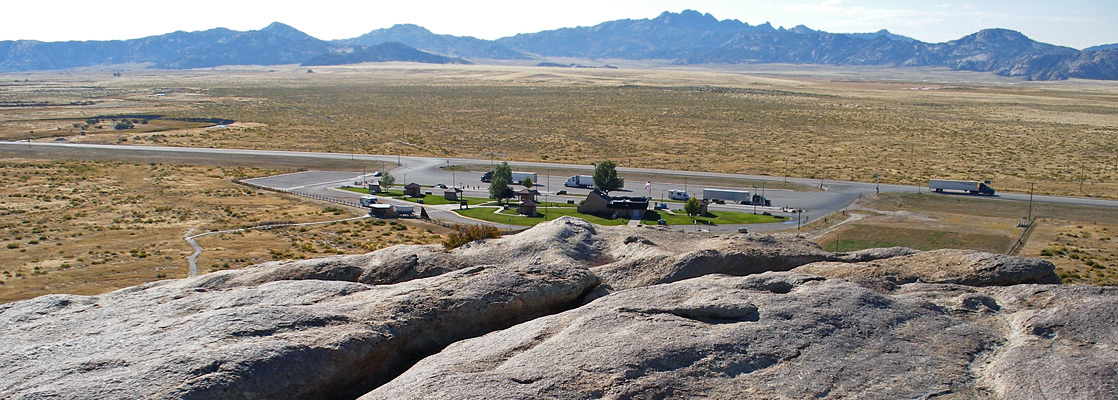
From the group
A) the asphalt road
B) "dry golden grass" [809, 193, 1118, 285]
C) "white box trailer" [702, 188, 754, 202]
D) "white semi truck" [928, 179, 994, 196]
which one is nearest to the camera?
"dry golden grass" [809, 193, 1118, 285]

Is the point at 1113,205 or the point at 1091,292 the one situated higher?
the point at 1091,292

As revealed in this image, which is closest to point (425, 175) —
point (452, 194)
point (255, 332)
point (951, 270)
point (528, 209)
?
point (452, 194)

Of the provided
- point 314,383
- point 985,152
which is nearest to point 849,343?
point 314,383

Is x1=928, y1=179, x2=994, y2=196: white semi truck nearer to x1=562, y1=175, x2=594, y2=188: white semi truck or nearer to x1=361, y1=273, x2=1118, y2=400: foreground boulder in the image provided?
x1=562, y1=175, x2=594, y2=188: white semi truck

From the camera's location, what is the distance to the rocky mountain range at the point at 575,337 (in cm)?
1497

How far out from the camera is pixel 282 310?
18.4 meters

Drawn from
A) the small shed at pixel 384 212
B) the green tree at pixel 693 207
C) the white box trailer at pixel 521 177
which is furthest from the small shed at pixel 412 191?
the green tree at pixel 693 207

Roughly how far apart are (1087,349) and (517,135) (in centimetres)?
14433

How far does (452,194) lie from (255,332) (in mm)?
74070

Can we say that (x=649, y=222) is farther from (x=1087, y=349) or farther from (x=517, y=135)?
(x=517, y=135)

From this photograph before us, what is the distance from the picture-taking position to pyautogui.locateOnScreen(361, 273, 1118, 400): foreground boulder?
14.8 metres

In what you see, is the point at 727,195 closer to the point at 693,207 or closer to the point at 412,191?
the point at 693,207

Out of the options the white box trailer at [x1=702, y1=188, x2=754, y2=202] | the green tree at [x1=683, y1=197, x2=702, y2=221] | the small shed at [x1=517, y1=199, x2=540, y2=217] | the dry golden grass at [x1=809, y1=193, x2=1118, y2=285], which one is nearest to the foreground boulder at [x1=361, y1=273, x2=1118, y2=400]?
the dry golden grass at [x1=809, y1=193, x2=1118, y2=285]

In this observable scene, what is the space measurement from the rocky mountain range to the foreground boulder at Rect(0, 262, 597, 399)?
0.04m
